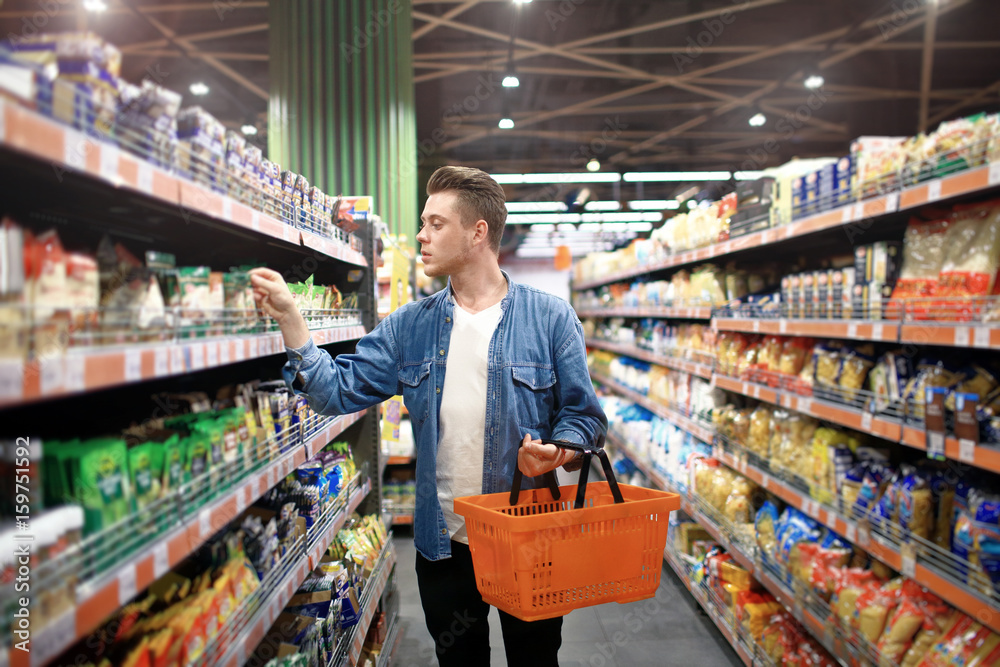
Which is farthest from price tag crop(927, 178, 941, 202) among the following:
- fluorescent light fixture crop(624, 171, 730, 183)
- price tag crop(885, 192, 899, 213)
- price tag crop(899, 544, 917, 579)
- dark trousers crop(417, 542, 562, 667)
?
fluorescent light fixture crop(624, 171, 730, 183)

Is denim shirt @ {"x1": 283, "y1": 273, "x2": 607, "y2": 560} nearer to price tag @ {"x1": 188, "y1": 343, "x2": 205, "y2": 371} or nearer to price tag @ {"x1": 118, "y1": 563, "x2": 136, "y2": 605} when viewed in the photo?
price tag @ {"x1": 188, "y1": 343, "x2": 205, "y2": 371}

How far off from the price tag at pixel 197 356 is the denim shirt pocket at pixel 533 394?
90 centimetres

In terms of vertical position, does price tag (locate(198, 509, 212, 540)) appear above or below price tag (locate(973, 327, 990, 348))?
below

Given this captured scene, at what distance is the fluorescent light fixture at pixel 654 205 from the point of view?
44.1ft

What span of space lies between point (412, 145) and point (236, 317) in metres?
3.89

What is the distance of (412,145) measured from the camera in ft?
16.5

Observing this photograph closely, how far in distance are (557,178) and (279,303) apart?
1041 centimetres

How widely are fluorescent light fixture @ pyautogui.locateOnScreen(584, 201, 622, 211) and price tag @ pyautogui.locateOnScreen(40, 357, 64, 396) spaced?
42.0ft

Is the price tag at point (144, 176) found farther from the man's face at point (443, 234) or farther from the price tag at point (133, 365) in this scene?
the man's face at point (443, 234)

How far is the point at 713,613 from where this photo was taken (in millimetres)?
3229

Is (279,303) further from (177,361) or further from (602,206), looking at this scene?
(602,206)

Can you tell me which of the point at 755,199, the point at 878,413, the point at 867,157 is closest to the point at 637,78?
the point at 755,199

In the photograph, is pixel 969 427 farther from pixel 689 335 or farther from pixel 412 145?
pixel 412 145

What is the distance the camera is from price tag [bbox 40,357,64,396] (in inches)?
31.8
